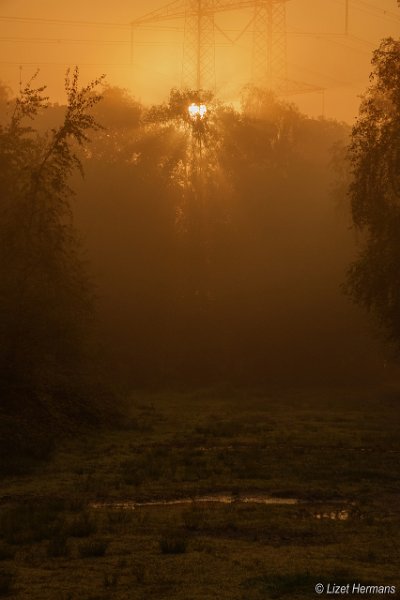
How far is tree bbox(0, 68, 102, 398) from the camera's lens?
26766 mm

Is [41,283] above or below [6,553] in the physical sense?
above

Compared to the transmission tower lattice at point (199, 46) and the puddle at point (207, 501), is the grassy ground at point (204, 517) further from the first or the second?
the transmission tower lattice at point (199, 46)

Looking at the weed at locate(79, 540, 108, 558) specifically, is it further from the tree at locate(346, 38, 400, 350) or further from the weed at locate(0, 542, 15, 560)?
the tree at locate(346, 38, 400, 350)

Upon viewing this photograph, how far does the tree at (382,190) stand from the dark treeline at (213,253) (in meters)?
22.0

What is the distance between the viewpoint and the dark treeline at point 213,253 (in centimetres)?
5166

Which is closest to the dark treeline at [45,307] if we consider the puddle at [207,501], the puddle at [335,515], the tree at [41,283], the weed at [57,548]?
the tree at [41,283]

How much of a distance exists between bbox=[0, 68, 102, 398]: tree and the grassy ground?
3041 mm

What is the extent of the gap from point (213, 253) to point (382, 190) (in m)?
31.4

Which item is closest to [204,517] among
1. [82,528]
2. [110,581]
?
[82,528]

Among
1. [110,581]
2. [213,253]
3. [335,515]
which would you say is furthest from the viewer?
[213,253]

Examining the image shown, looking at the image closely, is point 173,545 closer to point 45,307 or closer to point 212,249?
point 45,307

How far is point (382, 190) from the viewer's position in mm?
26297

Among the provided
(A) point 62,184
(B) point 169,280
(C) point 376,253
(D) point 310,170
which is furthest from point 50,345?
(D) point 310,170

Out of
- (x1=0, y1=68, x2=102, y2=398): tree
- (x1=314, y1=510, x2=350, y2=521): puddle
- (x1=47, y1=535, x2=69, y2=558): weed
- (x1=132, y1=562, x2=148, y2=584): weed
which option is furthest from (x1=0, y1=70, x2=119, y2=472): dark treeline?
(x1=132, y1=562, x2=148, y2=584): weed
